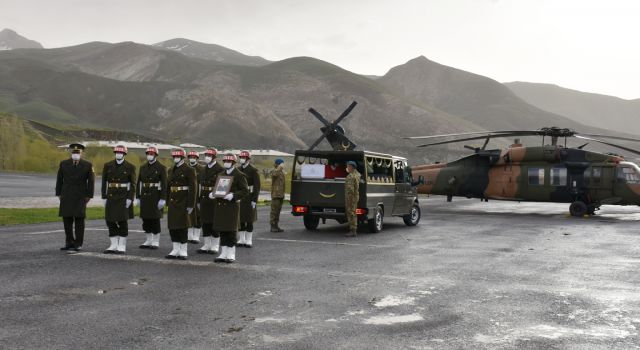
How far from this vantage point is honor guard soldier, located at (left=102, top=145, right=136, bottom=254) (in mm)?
11273

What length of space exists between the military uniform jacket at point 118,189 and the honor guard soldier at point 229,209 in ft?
6.71

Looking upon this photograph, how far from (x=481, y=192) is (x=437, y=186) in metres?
2.08

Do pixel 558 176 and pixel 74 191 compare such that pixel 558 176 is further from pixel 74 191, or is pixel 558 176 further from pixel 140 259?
pixel 74 191

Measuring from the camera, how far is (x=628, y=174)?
78.5 ft

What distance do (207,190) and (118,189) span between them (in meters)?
1.77

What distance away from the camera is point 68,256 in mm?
10875

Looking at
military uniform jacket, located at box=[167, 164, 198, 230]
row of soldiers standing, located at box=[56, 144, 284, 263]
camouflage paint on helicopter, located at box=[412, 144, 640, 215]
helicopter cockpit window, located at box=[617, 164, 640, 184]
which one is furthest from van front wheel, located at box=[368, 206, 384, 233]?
helicopter cockpit window, located at box=[617, 164, 640, 184]

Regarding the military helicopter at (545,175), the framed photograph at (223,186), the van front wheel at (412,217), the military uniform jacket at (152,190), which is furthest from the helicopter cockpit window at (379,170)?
the military helicopter at (545,175)

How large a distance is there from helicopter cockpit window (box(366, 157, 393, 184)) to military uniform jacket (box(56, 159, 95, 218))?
720 cm

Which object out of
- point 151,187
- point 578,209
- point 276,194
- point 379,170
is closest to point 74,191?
point 151,187

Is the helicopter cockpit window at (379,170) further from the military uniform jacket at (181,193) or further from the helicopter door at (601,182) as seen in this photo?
the helicopter door at (601,182)

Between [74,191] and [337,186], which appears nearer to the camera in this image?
[74,191]

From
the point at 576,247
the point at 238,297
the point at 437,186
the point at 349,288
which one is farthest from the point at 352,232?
the point at 437,186

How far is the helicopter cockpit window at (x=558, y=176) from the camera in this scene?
24.9m
